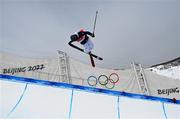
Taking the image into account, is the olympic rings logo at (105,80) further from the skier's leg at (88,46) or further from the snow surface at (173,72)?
the snow surface at (173,72)

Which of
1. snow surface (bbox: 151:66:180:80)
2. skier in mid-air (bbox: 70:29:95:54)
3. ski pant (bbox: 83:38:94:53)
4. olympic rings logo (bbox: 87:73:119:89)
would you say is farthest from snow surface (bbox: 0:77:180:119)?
snow surface (bbox: 151:66:180:80)

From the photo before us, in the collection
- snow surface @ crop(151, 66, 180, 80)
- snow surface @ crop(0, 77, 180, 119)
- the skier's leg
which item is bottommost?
snow surface @ crop(0, 77, 180, 119)

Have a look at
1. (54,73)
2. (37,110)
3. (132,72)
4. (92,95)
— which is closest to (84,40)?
(92,95)

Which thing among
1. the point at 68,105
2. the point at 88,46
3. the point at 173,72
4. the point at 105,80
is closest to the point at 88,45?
the point at 88,46

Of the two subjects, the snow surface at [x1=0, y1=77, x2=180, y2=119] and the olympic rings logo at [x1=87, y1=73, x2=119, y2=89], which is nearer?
the snow surface at [x1=0, y1=77, x2=180, y2=119]

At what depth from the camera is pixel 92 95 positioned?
11.2ft

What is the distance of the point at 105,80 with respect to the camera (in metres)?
10.7

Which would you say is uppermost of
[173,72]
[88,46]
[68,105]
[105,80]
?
[173,72]

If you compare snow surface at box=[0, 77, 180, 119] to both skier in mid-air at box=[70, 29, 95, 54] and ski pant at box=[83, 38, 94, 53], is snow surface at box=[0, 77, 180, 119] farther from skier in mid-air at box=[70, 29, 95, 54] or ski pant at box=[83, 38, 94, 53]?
ski pant at box=[83, 38, 94, 53]

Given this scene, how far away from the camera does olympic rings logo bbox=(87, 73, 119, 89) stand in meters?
10.6

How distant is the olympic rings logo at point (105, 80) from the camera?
10.6 meters

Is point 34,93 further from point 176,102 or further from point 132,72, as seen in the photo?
point 132,72

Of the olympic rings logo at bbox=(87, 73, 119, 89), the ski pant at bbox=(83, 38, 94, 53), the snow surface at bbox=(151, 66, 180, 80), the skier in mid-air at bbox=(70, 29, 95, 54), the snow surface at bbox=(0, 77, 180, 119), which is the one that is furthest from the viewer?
the snow surface at bbox=(151, 66, 180, 80)

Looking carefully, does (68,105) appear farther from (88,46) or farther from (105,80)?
(105,80)
